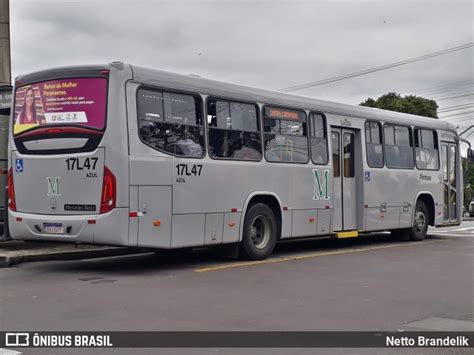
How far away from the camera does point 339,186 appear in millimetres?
14531

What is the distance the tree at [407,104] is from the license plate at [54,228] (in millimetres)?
40052

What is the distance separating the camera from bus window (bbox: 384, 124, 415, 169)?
16109 mm

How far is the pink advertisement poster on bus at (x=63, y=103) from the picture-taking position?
32.6 ft

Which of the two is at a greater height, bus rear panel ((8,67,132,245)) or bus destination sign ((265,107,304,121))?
bus destination sign ((265,107,304,121))

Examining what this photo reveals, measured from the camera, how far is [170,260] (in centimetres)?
1227

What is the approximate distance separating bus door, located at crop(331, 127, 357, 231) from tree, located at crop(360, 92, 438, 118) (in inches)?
1326

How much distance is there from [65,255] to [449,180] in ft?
38.4

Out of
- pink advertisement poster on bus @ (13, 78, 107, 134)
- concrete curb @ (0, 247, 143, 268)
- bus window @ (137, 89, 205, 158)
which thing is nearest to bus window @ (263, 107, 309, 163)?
bus window @ (137, 89, 205, 158)

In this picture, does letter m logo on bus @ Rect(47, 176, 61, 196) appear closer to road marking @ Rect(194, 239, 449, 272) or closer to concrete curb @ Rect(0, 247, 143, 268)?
concrete curb @ Rect(0, 247, 143, 268)

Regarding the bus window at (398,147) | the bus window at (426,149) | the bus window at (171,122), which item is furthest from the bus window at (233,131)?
the bus window at (426,149)

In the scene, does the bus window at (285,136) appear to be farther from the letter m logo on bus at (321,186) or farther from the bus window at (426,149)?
the bus window at (426,149)

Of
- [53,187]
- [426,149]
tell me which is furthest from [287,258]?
[426,149]

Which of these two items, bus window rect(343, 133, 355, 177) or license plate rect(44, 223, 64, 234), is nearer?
license plate rect(44, 223, 64, 234)

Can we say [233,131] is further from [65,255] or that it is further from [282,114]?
[65,255]
